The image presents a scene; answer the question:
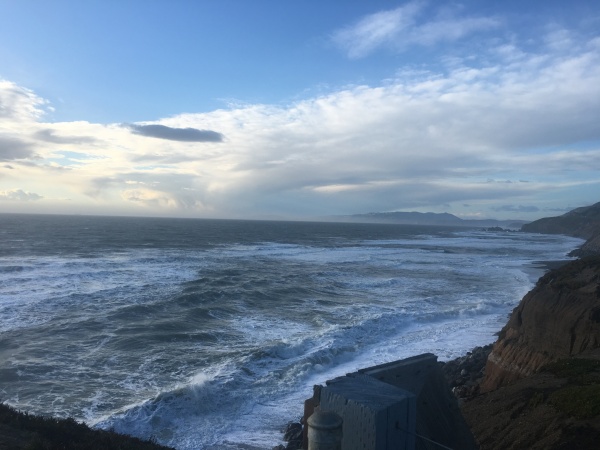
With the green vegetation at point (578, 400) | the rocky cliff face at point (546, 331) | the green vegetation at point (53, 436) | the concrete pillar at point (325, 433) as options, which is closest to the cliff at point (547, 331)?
the rocky cliff face at point (546, 331)

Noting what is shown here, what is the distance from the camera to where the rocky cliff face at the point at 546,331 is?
14.7 m

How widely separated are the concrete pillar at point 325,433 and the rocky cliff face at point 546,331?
13.3m

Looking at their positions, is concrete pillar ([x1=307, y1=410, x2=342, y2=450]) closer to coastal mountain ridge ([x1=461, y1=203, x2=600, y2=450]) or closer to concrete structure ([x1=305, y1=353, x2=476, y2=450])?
concrete structure ([x1=305, y1=353, x2=476, y2=450])

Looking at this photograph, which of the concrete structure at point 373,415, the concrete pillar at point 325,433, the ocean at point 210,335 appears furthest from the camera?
the ocean at point 210,335

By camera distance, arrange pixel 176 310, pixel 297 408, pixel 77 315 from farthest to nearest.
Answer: pixel 176 310
pixel 77 315
pixel 297 408

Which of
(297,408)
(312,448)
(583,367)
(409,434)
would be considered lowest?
(297,408)

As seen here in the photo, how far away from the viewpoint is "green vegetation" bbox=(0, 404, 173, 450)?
340 inches

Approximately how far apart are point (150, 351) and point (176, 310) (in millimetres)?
7364

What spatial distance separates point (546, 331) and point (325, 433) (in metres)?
14.7

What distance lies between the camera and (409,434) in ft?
14.3

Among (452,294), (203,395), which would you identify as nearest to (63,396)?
(203,395)

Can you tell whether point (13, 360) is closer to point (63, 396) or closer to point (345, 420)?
point (63, 396)

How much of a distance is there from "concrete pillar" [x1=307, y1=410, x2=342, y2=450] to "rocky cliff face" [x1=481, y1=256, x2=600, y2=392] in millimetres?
13275

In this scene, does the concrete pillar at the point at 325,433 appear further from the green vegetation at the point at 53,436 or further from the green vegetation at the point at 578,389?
the green vegetation at the point at 578,389
